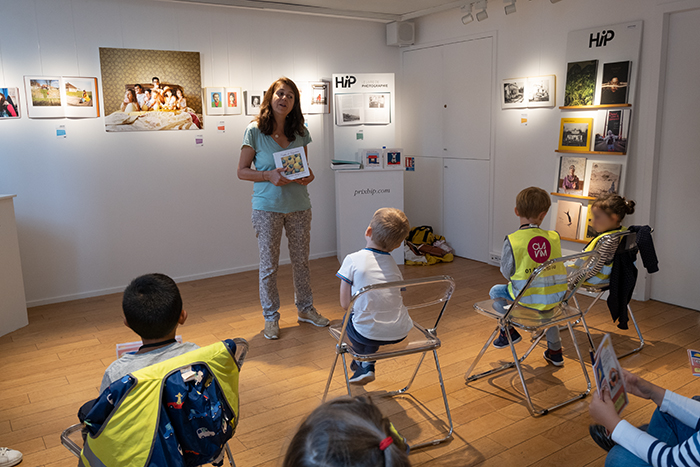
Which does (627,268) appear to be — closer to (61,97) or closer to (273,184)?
(273,184)

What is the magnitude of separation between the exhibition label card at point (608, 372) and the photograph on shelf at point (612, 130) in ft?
11.8

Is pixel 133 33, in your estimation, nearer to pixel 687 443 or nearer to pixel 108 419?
pixel 108 419

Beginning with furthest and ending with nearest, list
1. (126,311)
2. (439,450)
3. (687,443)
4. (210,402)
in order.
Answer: (439,450)
(126,311)
(210,402)
(687,443)

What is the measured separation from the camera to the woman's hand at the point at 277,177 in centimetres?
396

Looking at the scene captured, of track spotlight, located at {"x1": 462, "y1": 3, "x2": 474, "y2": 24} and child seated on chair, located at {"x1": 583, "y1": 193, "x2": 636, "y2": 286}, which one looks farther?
track spotlight, located at {"x1": 462, "y1": 3, "x2": 474, "y2": 24}

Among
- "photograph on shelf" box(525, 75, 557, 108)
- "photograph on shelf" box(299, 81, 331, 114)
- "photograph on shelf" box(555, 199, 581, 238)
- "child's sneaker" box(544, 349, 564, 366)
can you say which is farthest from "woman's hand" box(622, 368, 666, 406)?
"photograph on shelf" box(299, 81, 331, 114)

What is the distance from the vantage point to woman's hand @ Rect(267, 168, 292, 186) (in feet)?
13.0

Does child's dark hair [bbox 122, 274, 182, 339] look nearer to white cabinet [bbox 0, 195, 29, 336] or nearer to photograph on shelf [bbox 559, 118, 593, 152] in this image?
white cabinet [bbox 0, 195, 29, 336]

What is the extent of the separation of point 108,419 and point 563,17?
515cm

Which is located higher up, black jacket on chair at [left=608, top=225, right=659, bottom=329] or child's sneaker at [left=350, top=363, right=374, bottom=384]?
black jacket on chair at [left=608, top=225, right=659, bottom=329]

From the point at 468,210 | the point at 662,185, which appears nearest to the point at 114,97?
the point at 468,210

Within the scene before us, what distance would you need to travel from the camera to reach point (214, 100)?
5.76m

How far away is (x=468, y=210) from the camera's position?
A: 21.3 feet

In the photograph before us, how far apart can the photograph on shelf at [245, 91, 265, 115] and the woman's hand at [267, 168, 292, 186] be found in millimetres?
2250
